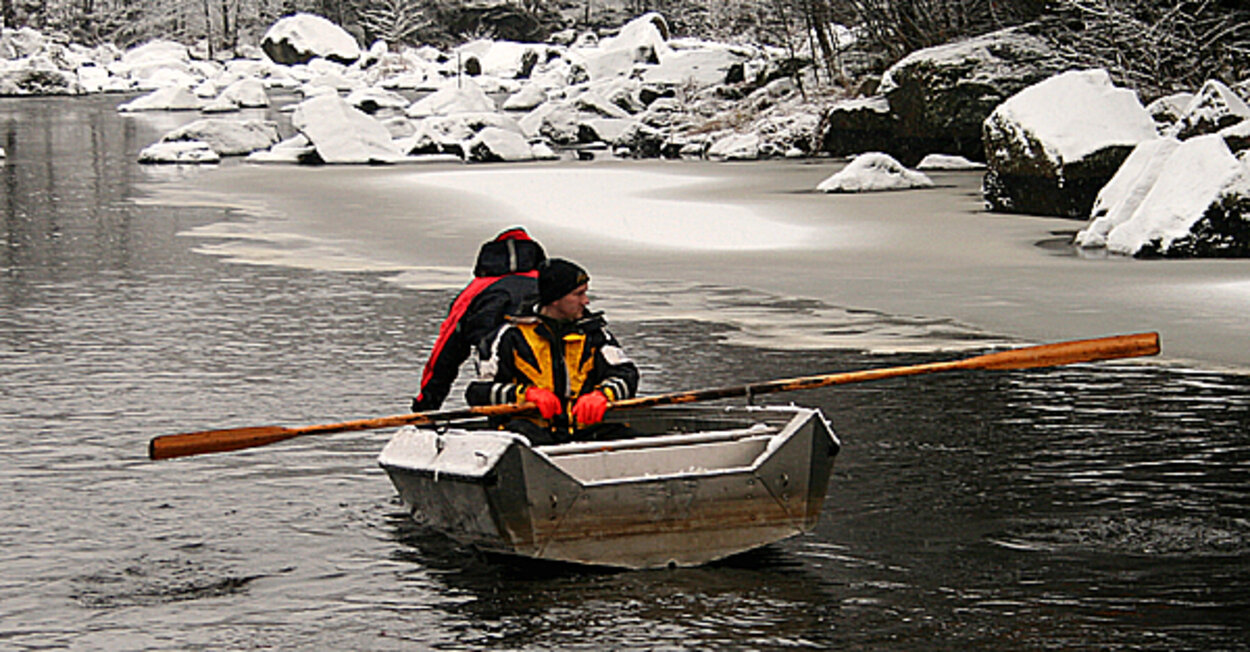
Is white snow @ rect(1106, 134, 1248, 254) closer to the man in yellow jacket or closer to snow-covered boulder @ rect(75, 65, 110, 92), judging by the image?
the man in yellow jacket

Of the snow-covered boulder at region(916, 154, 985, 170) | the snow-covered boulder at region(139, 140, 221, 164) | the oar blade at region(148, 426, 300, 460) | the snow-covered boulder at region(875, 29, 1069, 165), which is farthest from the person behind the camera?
the snow-covered boulder at region(139, 140, 221, 164)

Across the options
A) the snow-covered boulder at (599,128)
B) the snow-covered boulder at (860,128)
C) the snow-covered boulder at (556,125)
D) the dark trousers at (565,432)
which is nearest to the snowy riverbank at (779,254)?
the snow-covered boulder at (860,128)

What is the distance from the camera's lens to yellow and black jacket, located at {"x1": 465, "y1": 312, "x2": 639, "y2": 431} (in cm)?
752

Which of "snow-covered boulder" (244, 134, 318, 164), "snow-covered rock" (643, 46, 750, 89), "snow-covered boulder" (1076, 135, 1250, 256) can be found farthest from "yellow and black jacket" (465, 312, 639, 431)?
"snow-covered rock" (643, 46, 750, 89)

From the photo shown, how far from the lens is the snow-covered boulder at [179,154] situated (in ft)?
117

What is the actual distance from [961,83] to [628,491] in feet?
81.1

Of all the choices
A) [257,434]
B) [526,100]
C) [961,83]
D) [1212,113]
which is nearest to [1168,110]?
[1212,113]

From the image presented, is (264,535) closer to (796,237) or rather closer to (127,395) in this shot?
(127,395)

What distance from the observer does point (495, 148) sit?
118 feet

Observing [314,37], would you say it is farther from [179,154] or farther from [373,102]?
[179,154]

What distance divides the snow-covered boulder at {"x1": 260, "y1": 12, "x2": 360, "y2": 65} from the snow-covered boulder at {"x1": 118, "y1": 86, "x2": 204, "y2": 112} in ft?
76.0

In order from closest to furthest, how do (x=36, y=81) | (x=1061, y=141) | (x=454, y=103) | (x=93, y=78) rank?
(x=1061, y=141) < (x=454, y=103) < (x=36, y=81) < (x=93, y=78)

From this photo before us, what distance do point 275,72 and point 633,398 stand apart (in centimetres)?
7523

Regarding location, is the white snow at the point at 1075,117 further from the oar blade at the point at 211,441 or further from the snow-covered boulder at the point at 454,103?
the snow-covered boulder at the point at 454,103
